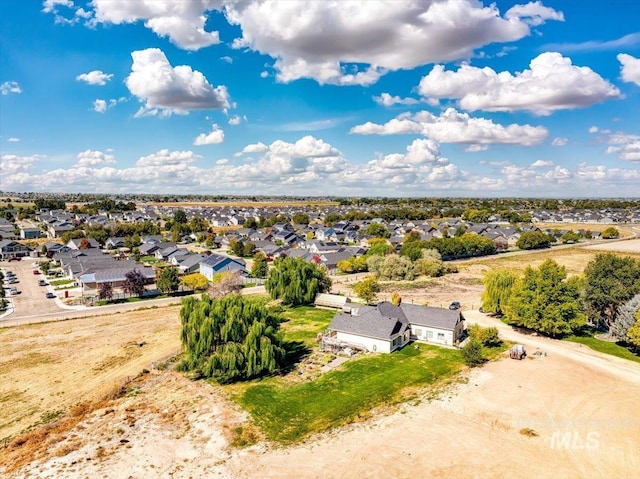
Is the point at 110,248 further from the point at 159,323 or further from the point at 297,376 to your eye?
the point at 297,376

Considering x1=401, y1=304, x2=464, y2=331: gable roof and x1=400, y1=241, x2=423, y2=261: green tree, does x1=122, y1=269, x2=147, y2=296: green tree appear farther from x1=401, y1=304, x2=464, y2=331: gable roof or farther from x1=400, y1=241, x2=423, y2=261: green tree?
x1=400, y1=241, x2=423, y2=261: green tree

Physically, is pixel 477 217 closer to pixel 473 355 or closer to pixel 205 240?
pixel 205 240

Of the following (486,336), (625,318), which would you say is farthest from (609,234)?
(486,336)

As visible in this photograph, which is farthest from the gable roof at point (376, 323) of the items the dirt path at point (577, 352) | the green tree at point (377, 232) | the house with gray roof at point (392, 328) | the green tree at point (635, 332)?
the green tree at point (377, 232)

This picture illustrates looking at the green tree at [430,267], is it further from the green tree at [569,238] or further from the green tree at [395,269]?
the green tree at [569,238]

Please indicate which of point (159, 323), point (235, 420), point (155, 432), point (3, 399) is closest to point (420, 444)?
point (235, 420)

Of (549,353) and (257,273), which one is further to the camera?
(257,273)

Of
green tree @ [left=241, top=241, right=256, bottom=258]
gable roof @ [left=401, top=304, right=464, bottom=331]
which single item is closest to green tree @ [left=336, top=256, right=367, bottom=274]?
green tree @ [left=241, top=241, right=256, bottom=258]
